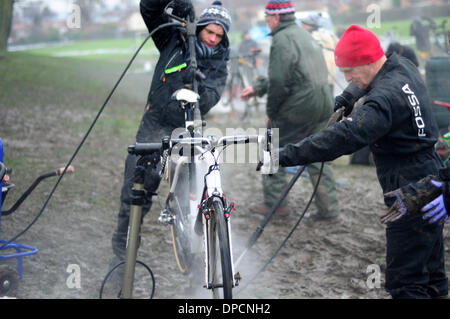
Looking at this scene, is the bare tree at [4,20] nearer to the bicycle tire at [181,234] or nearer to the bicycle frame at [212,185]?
the bicycle tire at [181,234]

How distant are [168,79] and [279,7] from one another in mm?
2377

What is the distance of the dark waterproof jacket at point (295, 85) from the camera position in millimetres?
6418

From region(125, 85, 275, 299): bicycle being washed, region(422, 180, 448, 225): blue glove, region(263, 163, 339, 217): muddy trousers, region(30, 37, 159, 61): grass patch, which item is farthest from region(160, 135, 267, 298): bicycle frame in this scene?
region(30, 37, 159, 61): grass patch

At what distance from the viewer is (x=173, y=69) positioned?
4.68 meters

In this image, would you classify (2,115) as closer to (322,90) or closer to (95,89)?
(95,89)

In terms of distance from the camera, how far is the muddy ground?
4887 millimetres

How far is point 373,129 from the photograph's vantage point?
3.24 m

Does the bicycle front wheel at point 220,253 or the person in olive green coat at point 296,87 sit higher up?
the person in olive green coat at point 296,87

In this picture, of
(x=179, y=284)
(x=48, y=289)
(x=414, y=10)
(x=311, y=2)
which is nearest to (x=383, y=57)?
(x=179, y=284)

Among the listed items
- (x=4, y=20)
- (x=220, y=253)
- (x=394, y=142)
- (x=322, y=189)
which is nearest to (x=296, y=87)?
(x=322, y=189)

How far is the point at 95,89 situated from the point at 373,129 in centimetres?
1341

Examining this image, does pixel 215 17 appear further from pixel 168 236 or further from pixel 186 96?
pixel 168 236

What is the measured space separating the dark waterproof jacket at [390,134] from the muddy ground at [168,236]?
1.61 metres

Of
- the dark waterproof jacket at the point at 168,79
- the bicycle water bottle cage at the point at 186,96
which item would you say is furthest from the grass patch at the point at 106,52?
the bicycle water bottle cage at the point at 186,96
